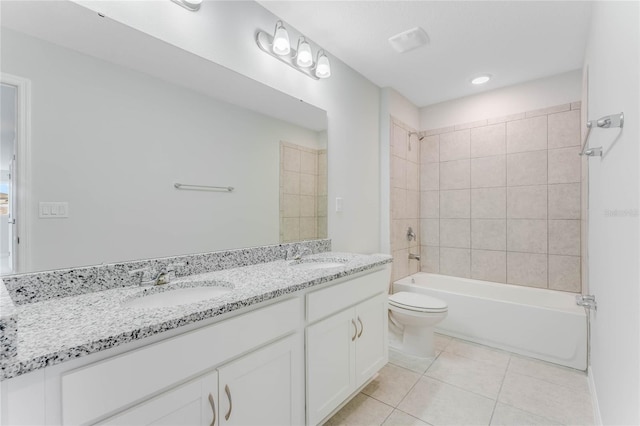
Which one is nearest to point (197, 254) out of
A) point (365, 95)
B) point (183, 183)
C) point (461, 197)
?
point (183, 183)

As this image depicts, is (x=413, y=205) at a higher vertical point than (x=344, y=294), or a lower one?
higher

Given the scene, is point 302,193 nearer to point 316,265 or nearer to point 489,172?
point 316,265

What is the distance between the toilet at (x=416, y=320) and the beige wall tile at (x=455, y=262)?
90cm

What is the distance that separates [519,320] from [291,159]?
7.14 ft

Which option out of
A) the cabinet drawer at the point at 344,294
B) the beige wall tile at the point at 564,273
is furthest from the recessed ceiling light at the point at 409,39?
the beige wall tile at the point at 564,273

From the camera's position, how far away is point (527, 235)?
2711 millimetres

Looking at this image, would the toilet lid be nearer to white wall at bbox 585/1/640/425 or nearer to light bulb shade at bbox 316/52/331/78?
white wall at bbox 585/1/640/425

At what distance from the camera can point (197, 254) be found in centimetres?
144

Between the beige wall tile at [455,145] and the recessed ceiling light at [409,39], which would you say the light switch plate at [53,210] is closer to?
the recessed ceiling light at [409,39]

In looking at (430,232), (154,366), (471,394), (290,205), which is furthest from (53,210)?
(430,232)

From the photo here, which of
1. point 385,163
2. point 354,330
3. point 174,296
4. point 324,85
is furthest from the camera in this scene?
point 385,163

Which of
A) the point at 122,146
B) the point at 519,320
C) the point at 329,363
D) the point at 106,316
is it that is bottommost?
the point at 519,320

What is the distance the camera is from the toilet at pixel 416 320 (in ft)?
7.18

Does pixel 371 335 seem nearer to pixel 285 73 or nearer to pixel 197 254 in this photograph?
pixel 197 254
